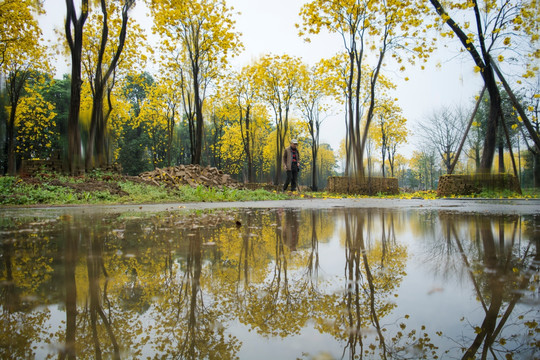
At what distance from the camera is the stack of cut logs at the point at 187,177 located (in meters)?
13.8

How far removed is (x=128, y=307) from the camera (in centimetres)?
134

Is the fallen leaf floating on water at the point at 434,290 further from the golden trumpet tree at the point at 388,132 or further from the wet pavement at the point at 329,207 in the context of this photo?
the golden trumpet tree at the point at 388,132

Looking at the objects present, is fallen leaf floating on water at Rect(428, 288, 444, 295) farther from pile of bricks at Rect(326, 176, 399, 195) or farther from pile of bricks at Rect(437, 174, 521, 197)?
pile of bricks at Rect(326, 176, 399, 195)

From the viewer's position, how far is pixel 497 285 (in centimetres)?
153

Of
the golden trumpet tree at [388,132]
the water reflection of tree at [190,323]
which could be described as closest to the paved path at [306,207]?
the water reflection of tree at [190,323]

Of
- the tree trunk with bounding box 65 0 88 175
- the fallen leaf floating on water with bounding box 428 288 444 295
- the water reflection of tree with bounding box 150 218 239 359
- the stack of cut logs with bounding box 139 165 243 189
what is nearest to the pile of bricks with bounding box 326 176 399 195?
the stack of cut logs with bounding box 139 165 243 189

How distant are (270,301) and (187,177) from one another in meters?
13.6

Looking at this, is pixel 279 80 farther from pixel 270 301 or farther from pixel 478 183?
pixel 270 301

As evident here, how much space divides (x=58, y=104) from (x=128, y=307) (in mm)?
48478

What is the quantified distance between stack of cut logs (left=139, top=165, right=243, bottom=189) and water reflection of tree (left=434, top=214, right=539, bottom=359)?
1132cm

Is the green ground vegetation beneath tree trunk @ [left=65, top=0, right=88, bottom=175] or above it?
beneath

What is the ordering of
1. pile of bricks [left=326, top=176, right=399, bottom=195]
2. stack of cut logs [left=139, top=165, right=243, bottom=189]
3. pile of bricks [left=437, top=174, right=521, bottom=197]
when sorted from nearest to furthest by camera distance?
1. pile of bricks [left=437, top=174, right=521, bottom=197]
2. stack of cut logs [left=139, top=165, right=243, bottom=189]
3. pile of bricks [left=326, top=176, right=399, bottom=195]

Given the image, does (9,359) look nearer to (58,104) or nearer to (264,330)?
(264,330)

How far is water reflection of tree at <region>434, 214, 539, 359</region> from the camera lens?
38.5 inches
